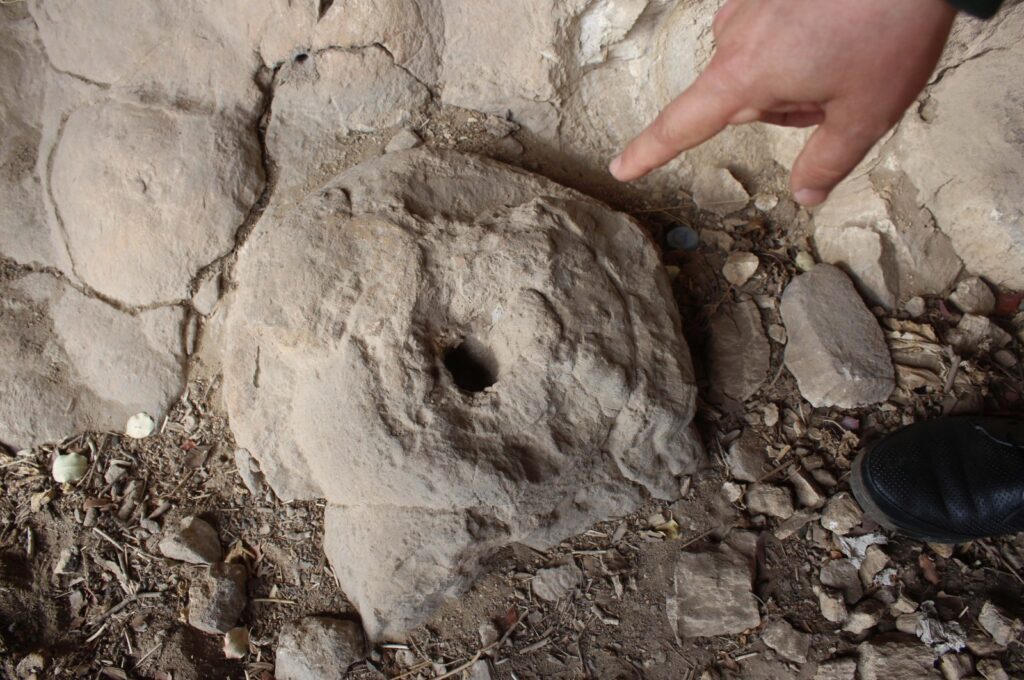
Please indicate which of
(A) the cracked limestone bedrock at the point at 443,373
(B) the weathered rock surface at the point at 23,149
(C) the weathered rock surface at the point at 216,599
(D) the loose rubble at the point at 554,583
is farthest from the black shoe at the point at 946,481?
(B) the weathered rock surface at the point at 23,149

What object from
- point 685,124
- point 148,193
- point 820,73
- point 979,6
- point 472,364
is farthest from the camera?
point 148,193

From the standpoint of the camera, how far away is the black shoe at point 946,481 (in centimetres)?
174

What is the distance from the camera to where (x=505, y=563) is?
1.80 meters

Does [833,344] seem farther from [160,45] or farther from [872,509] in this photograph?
[160,45]

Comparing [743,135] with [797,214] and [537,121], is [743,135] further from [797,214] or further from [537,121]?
[537,121]

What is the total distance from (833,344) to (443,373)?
116cm

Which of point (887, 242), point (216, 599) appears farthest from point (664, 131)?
point (216, 599)

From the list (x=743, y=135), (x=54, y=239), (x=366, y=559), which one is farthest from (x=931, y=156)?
(x=54, y=239)

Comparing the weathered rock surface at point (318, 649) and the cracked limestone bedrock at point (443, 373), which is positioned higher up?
the cracked limestone bedrock at point (443, 373)

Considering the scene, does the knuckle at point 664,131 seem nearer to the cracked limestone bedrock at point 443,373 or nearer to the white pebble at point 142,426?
the cracked limestone bedrock at point 443,373

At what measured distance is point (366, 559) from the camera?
5.28ft

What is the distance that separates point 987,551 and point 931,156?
3.76 feet

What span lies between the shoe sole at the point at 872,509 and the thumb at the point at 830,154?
0.91 m

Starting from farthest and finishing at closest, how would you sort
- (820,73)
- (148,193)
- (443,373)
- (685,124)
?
1. (148,193)
2. (443,373)
3. (685,124)
4. (820,73)
